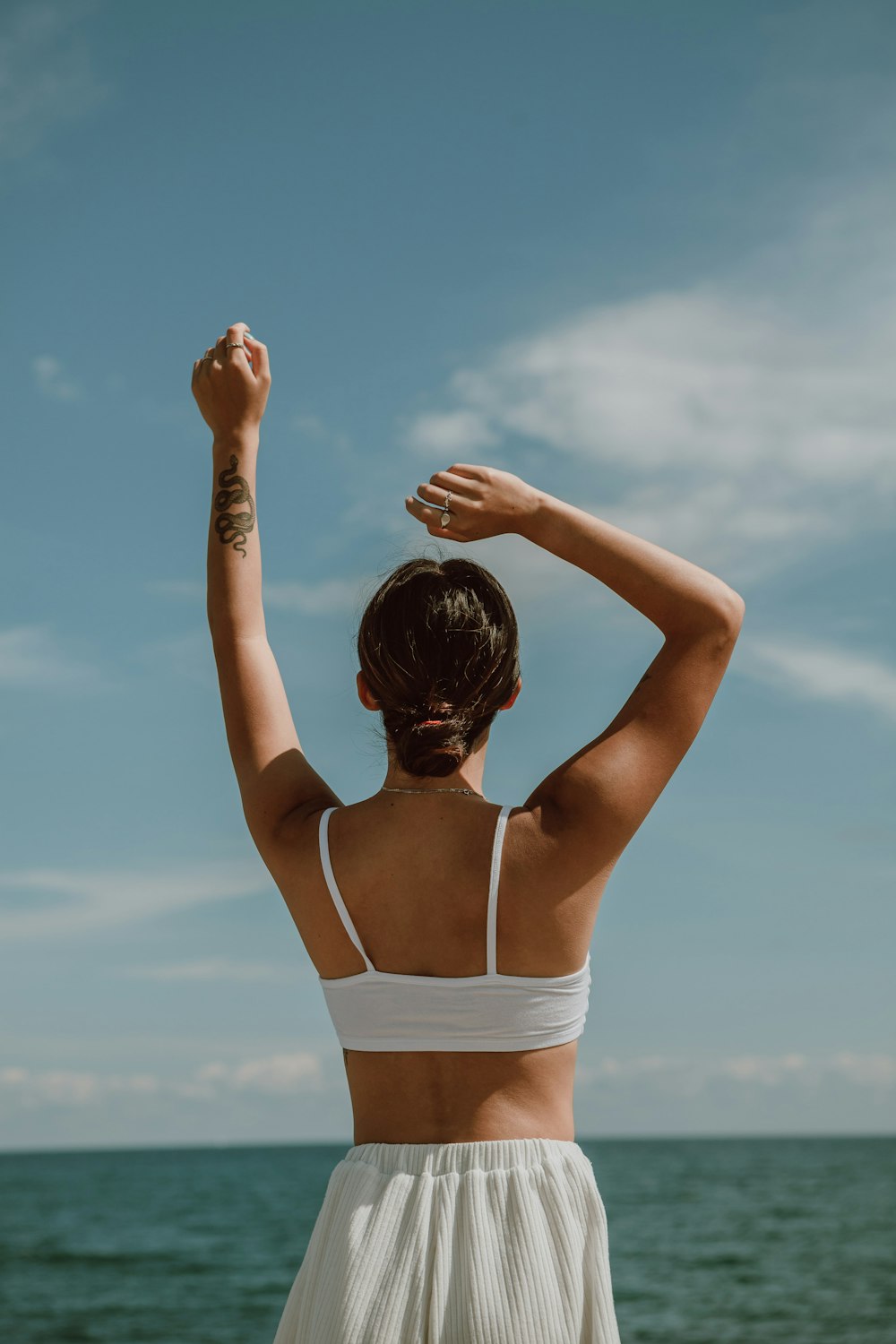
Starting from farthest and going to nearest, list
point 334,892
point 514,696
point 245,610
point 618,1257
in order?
point 618,1257
point 245,610
point 514,696
point 334,892

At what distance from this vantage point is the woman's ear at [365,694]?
229cm

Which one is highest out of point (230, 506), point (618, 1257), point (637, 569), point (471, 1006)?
point (230, 506)

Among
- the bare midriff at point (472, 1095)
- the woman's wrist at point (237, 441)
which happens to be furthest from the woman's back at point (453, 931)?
the woman's wrist at point (237, 441)

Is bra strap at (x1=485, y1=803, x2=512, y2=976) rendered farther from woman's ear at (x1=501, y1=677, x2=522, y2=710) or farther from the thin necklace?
woman's ear at (x1=501, y1=677, x2=522, y2=710)

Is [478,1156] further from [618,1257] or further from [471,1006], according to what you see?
[618,1257]

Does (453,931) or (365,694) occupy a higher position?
(365,694)

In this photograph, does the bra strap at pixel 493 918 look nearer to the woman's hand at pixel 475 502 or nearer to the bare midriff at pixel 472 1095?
the bare midriff at pixel 472 1095

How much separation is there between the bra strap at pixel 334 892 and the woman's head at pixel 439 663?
0.18 m

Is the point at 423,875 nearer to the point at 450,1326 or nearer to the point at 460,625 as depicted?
the point at 460,625

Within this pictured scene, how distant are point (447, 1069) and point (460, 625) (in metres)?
0.71

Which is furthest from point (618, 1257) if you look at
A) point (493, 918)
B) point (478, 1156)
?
point (493, 918)

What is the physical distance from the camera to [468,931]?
2.02 m

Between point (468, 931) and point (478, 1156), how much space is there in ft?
1.15

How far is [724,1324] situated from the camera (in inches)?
978
